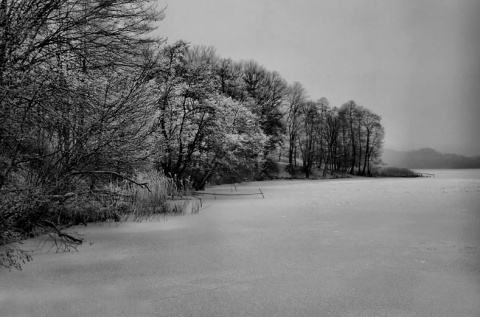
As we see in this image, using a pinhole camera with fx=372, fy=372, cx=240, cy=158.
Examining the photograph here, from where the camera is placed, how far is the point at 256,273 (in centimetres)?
354

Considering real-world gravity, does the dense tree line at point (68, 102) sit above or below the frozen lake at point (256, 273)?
above

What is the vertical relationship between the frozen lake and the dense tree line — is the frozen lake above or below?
below

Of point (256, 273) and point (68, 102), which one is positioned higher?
point (68, 102)

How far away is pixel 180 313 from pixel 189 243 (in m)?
2.30

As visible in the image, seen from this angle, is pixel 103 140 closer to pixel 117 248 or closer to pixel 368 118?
pixel 117 248

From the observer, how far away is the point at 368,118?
35469 millimetres

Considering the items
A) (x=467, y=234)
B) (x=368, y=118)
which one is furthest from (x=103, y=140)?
(x=368, y=118)

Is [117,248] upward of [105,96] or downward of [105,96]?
downward

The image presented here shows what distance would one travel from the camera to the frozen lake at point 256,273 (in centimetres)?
272

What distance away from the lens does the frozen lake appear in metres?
2.72

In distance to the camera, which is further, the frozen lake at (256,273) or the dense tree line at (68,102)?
the dense tree line at (68,102)

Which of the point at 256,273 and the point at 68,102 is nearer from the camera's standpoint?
the point at 256,273

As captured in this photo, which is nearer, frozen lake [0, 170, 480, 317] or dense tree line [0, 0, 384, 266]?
frozen lake [0, 170, 480, 317]

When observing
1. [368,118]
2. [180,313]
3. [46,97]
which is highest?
[368,118]
